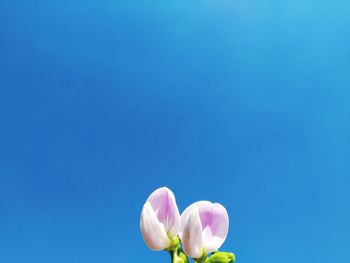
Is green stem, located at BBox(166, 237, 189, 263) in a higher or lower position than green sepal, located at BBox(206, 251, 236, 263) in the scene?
higher

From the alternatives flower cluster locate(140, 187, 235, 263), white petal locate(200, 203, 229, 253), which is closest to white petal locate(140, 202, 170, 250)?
flower cluster locate(140, 187, 235, 263)

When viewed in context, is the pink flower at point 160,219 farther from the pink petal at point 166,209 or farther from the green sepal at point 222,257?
the green sepal at point 222,257

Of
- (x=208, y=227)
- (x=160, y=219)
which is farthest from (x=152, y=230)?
(x=208, y=227)

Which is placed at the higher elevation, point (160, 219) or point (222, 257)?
point (160, 219)

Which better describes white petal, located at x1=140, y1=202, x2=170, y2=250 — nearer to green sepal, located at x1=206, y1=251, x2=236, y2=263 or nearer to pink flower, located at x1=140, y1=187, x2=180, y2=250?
pink flower, located at x1=140, y1=187, x2=180, y2=250

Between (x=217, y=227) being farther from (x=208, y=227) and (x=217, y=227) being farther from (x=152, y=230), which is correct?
(x=152, y=230)

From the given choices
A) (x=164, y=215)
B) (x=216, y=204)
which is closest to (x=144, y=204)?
(x=164, y=215)

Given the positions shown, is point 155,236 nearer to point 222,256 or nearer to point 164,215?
point 164,215

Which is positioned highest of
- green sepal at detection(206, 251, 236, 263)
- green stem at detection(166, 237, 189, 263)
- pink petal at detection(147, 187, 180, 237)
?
pink petal at detection(147, 187, 180, 237)
